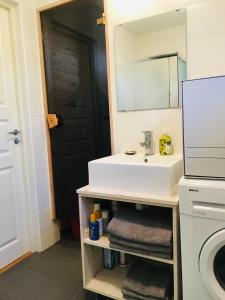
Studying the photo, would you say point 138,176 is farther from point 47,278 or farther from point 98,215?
point 47,278

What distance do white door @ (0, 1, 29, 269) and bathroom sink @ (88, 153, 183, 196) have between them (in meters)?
0.85

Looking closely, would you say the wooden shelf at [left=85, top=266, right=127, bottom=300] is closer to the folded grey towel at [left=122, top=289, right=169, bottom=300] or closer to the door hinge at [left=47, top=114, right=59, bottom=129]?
the folded grey towel at [left=122, top=289, right=169, bottom=300]

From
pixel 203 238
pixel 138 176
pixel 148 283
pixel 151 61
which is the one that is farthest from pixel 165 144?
pixel 148 283

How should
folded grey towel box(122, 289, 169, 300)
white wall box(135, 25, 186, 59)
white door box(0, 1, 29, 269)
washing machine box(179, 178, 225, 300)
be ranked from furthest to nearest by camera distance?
white door box(0, 1, 29, 269) → white wall box(135, 25, 186, 59) → folded grey towel box(122, 289, 169, 300) → washing machine box(179, 178, 225, 300)

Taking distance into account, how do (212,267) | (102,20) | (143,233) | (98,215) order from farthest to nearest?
(102,20)
(98,215)
(143,233)
(212,267)

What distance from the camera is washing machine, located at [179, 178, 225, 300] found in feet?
3.49

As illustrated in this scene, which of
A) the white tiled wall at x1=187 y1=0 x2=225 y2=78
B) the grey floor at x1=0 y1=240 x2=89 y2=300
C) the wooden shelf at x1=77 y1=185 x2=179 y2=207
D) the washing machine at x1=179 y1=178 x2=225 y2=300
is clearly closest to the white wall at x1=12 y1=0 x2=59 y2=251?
the grey floor at x1=0 y1=240 x2=89 y2=300

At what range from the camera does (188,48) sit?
151cm

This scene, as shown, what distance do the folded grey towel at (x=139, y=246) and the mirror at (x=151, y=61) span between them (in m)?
0.86

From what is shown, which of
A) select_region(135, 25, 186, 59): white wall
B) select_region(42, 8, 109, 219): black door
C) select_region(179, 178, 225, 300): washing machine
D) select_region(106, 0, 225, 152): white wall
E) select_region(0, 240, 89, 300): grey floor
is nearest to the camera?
select_region(179, 178, 225, 300): washing machine

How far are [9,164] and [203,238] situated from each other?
1530 millimetres

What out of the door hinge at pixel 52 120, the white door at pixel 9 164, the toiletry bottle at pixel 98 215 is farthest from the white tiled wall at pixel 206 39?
the white door at pixel 9 164

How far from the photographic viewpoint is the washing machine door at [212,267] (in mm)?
1071

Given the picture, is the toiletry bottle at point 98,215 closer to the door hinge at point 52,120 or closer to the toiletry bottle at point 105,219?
the toiletry bottle at point 105,219
